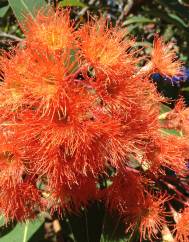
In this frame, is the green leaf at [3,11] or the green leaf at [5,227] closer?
the green leaf at [5,227]

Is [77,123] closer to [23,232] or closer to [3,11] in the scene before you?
[23,232]

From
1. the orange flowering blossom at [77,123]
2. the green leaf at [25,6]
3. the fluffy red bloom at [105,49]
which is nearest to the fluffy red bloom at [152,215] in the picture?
the orange flowering blossom at [77,123]

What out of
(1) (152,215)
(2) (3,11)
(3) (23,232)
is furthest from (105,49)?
(2) (3,11)

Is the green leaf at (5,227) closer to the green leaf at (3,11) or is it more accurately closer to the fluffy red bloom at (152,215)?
the fluffy red bloom at (152,215)

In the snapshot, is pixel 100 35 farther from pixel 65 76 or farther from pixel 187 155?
pixel 187 155

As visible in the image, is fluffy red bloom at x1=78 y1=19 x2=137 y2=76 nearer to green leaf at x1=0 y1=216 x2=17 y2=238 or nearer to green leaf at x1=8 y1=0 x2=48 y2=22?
green leaf at x1=8 y1=0 x2=48 y2=22

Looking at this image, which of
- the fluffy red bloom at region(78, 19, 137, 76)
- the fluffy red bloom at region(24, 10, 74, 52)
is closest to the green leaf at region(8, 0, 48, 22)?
the fluffy red bloom at region(24, 10, 74, 52)
